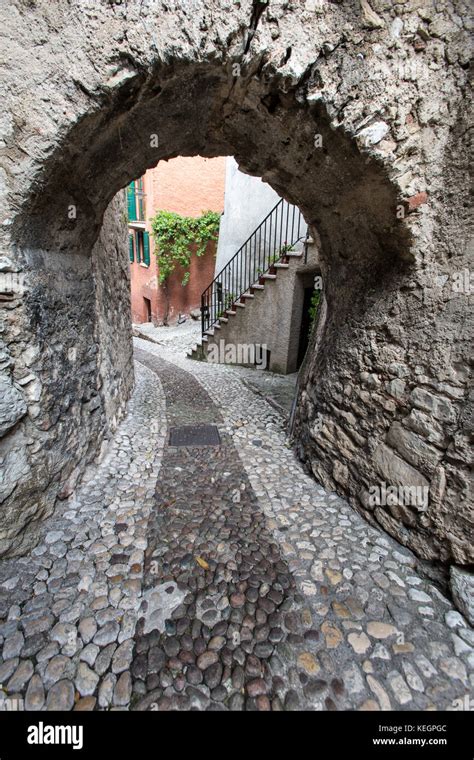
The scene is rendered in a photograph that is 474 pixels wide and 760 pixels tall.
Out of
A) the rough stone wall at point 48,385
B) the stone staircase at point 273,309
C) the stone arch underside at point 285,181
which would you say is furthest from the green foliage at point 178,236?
the stone arch underside at point 285,181

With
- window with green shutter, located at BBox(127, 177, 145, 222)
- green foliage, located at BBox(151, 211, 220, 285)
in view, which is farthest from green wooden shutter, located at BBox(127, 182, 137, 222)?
green foliage, located at BBox(151, 211, 220, 285)

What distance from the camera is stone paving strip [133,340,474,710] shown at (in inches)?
56.6

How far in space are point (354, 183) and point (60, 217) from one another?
6.33 feet

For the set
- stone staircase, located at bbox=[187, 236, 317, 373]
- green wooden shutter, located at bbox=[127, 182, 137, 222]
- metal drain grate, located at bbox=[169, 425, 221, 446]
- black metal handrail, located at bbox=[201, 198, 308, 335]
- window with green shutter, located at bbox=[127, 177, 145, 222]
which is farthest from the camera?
green wooden shutter, located at bbox=[127, 182, 137, 222]

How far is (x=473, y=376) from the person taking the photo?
174 cm

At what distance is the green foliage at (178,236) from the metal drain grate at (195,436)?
8.98 meters

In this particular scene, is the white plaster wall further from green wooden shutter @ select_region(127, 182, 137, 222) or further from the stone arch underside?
the stone arch underside

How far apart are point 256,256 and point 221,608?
26.1 ft

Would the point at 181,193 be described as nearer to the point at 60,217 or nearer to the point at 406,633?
the point at 60,217

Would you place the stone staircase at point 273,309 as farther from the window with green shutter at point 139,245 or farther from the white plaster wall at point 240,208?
the window with green shutter at point 139,245

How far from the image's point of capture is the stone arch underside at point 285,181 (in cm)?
159

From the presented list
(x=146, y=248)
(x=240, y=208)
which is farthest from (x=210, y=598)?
(x=146, y=248)

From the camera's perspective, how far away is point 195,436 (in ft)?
12.4

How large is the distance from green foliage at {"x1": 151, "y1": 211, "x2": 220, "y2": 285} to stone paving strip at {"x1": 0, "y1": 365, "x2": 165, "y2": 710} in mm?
9960
